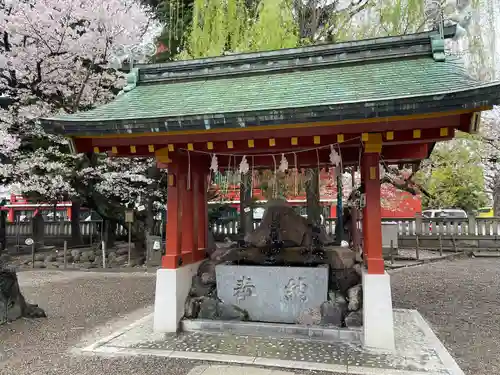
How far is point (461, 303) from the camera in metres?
8.50

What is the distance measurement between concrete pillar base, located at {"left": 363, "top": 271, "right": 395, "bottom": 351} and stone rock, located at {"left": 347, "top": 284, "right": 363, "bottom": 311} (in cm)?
42

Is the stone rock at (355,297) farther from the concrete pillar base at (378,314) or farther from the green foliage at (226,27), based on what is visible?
the green foliage at (226,27)

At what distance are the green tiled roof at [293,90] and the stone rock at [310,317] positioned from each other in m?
3.17

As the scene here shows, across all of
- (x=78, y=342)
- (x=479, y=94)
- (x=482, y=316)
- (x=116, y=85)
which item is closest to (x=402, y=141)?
(x=479, y=94)

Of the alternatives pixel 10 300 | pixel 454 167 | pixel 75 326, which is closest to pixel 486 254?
pixel 454 167

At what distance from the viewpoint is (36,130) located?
13.8m

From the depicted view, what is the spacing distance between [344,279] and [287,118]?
9.78 feet

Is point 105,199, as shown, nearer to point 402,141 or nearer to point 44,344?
point 44,344

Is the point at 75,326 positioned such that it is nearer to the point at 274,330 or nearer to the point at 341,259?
the point at 274,330

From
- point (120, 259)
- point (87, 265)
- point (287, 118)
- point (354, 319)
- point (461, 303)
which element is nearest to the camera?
point (287, 118)

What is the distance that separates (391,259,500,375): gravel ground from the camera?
17.9ft

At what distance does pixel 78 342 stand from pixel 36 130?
33.7ft

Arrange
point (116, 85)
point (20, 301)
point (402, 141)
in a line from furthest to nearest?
point (116, 85) < point (20, 301) < point (402, 141)

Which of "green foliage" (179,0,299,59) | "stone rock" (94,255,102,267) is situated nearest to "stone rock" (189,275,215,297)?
"green foliage" (179,0,299,59)
